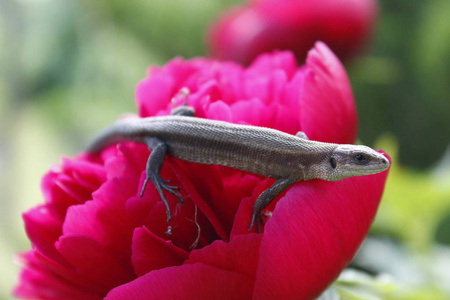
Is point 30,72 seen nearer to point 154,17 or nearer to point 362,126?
point 154,17

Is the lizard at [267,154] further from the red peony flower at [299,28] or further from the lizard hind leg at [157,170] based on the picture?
the red peony flower at [299,28]

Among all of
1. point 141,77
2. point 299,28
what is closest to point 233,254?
point 299,28

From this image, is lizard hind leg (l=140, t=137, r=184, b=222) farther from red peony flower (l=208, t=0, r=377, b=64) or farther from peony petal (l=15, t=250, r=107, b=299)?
red peony flower (l=208, t=0, r=377, b=64)

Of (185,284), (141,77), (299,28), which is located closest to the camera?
(185,284)

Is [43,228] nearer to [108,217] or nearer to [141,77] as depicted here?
[108,217]

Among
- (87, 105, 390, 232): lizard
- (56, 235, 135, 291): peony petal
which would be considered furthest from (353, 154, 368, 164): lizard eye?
(56, 235, 135, 291): peony petal

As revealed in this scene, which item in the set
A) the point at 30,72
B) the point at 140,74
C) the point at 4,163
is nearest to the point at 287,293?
the point at 140,74
